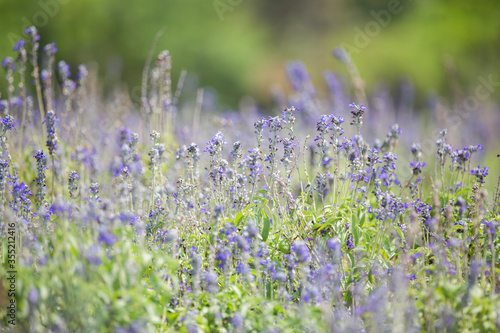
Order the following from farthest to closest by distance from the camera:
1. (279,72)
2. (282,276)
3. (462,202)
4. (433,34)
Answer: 1. (279,72)
2. (433,34)
3. (462,202)
4. (282,276)

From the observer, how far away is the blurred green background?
504 inches

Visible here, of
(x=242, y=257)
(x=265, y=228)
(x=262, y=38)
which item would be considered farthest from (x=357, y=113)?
(x=262, y=38)

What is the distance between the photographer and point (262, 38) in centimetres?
1712

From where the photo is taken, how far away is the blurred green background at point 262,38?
42.0 ft

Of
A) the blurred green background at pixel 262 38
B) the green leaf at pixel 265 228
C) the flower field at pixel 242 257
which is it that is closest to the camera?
the flower field at pixel 242 257

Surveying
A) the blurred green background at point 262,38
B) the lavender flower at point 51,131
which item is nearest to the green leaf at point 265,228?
the lavender flower at point 51,131

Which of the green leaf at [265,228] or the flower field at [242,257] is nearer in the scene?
the flower field at [242,257]

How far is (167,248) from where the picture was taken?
3.14 metres

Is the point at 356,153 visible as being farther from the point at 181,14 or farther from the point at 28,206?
the point at 181,14

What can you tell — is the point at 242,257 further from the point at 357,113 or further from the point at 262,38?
the point at 262,38

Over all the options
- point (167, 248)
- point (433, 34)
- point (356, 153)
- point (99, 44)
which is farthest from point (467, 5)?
point (167, 248)

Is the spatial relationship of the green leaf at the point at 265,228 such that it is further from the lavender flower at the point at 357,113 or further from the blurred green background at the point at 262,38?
the blurred green background at the point at 262,38

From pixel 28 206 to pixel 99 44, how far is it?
35.7ft

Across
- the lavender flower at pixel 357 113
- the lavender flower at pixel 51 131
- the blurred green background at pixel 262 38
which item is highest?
the blurred green background at pixel 262 38
